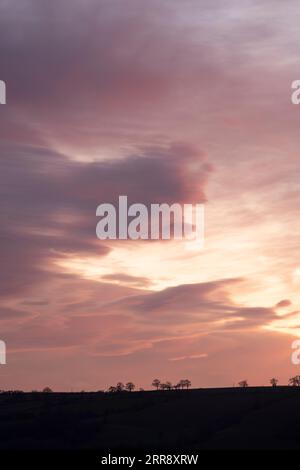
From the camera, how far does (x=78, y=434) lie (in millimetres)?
74188

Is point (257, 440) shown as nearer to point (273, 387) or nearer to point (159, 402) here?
point (159, 402)

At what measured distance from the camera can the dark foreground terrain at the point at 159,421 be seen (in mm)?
68375

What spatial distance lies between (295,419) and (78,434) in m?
17.8

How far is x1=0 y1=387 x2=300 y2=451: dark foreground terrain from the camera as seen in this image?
224 ft

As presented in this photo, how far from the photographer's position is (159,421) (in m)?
80.2

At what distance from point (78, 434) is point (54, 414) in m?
12.7

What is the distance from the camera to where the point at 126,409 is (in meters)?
88.3
